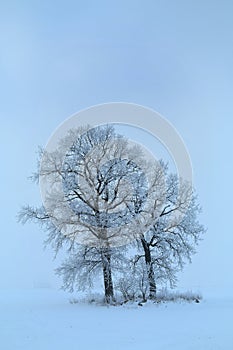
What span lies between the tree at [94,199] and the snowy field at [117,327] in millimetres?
2341

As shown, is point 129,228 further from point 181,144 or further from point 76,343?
point 76,343

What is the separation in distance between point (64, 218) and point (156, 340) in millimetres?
8555

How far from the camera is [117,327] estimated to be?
9.48m

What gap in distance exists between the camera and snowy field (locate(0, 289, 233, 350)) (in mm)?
7281

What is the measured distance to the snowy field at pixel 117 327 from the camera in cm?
728

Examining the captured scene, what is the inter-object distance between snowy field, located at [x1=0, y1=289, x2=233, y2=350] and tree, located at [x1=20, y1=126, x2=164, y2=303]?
234 centimetres

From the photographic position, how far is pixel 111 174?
16094 mm

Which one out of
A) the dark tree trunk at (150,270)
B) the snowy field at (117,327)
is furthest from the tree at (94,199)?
the snowy field at (117,327)

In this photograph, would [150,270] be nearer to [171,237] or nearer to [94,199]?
[171,237]

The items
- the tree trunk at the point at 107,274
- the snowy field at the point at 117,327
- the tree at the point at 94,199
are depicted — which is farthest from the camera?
the tree at the point at 94,199

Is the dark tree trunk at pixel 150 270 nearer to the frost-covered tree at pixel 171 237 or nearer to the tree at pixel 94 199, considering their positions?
the frost-covered tree at pixel 171 237

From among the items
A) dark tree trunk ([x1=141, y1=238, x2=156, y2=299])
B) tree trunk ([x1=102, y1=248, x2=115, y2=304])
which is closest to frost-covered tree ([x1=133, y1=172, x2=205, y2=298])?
dark tree trunk ([x1=141, y1=238, x2=156, y2=299])

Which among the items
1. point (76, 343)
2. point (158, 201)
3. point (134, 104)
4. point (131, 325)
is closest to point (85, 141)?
point (158, 201)

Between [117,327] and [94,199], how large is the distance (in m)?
7.04
